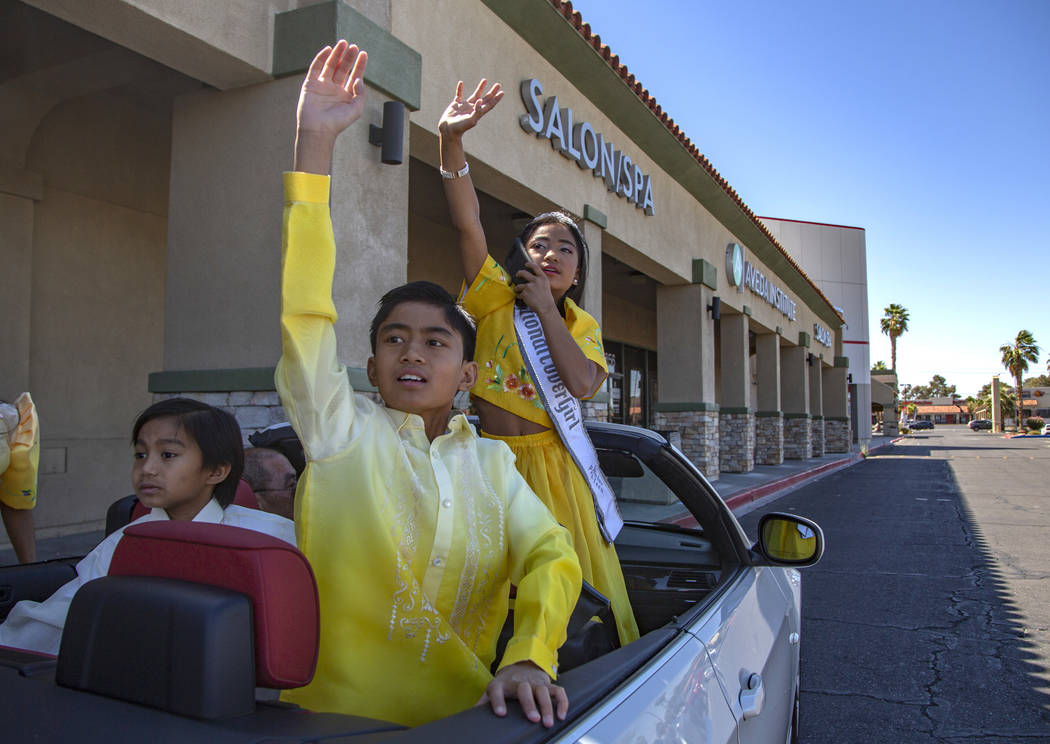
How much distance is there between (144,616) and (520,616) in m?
0.62

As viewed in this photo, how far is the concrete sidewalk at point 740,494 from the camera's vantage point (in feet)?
18.3

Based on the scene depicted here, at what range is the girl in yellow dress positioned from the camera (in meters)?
2.17

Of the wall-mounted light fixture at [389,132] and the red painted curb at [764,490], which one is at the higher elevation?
the wall-mounted light fixture at [389,132]

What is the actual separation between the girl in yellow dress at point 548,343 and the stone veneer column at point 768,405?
55.2 feet

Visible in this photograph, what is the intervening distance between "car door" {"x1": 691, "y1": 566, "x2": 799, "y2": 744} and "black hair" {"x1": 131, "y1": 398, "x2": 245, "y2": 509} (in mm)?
1220

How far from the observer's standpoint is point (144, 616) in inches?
36.3

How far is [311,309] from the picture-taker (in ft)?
4.44

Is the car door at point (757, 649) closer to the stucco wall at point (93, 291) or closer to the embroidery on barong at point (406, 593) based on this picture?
the embroidery on barong at point (406, 593)

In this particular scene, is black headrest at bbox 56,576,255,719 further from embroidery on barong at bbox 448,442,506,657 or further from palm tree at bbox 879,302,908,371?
palm tree at bbox 879,302,908,371

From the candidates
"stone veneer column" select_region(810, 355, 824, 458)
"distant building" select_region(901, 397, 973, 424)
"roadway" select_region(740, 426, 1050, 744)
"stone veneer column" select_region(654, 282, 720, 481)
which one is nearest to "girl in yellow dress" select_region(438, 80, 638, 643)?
"roadway" select_region(740, 426, 1050, 744)

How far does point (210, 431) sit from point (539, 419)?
932 millimetres

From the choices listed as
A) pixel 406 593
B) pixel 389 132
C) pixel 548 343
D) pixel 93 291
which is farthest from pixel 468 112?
pixel 93 291

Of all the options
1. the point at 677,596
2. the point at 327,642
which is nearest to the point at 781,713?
the point at 677,596

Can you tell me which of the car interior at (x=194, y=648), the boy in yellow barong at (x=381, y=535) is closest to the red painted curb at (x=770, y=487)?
the boy in yellow barong at (x=381, y=535)
